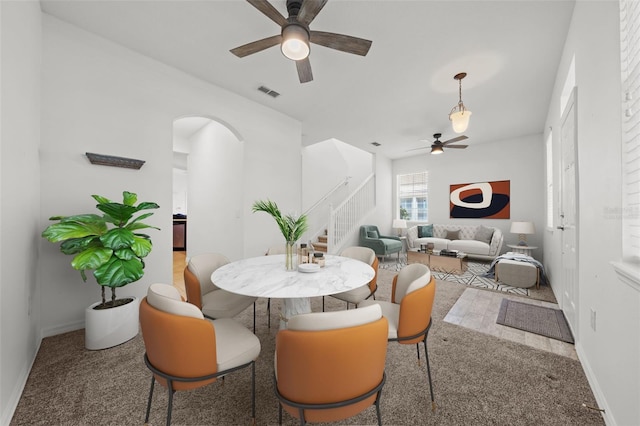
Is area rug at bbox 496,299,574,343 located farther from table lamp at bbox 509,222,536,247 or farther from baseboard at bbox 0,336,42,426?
baseboard at bbox 0,336,42,426

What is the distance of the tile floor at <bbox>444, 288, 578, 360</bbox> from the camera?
7.31 ft

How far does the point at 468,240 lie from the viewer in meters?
6.10

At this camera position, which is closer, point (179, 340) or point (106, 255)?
point (179, 340)

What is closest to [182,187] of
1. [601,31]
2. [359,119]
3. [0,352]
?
[359,119]

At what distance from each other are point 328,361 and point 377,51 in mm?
3091

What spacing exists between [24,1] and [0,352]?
97.7 inches

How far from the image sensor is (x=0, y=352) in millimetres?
1377

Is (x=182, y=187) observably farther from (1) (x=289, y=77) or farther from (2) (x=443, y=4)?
(2) (x=443, y=4)

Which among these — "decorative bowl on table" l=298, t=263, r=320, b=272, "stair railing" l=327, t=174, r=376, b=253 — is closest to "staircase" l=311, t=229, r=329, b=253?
"stair railing" l=327, t=174, r=376, b=253

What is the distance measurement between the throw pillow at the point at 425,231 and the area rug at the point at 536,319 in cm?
354

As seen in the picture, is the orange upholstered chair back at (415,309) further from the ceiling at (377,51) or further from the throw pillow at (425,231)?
the throw pillow at (425,231)

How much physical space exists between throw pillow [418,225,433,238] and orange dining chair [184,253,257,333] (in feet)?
18.9

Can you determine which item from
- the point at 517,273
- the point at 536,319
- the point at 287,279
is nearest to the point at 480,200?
the point at 517,273

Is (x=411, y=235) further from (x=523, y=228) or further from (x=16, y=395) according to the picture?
(x=16, y=395)
